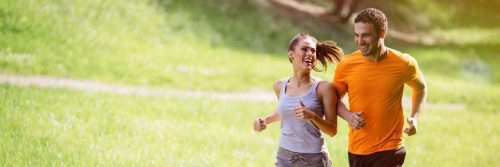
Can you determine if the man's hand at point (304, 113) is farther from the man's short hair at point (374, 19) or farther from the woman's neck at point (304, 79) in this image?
the man's short hair at point (374, 19)

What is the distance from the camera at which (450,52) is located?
38812 millimetres

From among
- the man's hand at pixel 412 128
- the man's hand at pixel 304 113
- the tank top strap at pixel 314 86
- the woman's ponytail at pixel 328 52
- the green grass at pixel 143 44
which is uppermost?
the woman's ponytail at pixel 328 52

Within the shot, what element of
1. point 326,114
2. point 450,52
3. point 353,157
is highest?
point 326,114

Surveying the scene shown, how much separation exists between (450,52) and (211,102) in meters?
25.1

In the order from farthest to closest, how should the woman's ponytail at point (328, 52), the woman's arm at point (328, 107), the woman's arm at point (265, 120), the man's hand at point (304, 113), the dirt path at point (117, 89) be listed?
the dirt path at point (117, 89)
the woman's ponytail at point (328, 52)
the woman's arm at point (265, 120)
the woman's arm at point (328, 107)
the man's hand at point (304, 113)

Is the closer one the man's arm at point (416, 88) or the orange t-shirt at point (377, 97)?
the orange t-shirt at point (377, 97)

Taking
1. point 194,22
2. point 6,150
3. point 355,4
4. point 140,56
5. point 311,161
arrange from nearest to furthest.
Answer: point 311,161 < point 6,150 < point 140,56 < point 194,22 < point 355,4

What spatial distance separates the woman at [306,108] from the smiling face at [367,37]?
1.47ft

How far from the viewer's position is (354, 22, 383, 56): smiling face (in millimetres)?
6594

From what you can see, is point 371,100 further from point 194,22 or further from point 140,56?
point 194,22

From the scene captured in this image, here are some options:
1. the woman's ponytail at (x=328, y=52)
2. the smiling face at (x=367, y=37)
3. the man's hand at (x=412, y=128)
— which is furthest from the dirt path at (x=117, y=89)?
the man's hand at (x=412, y=128)

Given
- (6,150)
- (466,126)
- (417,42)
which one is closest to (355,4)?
(417,42)

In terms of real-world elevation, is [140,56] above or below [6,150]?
below

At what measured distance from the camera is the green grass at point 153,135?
10.0 meters
